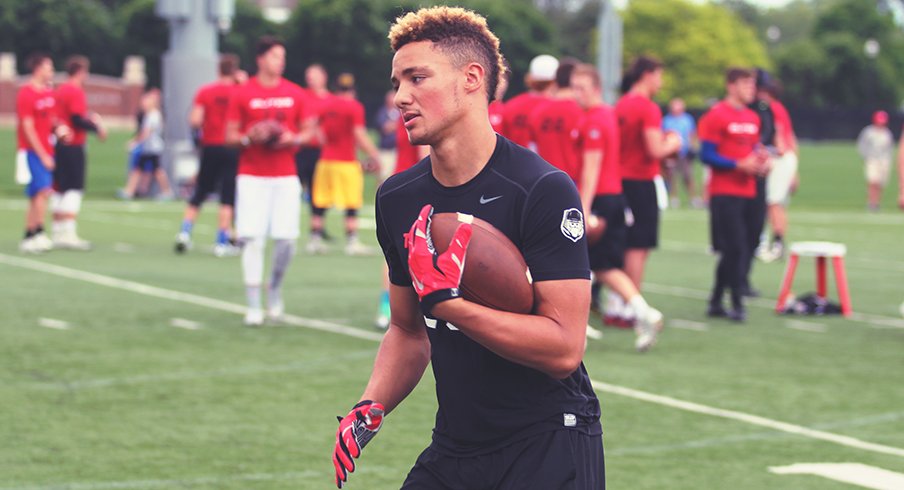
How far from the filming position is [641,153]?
12.8 metres

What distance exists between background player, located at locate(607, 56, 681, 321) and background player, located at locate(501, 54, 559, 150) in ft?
2.18

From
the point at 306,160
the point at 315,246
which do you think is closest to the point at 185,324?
the point at 315,246

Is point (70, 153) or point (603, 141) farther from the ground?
point (603, 141)

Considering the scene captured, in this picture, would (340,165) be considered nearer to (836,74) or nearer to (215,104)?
(215,104)

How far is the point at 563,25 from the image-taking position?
409 feet

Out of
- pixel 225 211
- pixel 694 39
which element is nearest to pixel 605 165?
pixel 225 211

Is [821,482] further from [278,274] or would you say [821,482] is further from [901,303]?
[901,303]

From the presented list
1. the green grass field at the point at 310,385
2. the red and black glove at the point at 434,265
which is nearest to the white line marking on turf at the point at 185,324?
the green grass field at the point at 310,385

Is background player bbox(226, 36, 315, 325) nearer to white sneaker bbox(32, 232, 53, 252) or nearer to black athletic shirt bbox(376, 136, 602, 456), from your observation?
white sneaker bbox(32, 232, 53, 252)

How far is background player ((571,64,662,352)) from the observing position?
440 inches

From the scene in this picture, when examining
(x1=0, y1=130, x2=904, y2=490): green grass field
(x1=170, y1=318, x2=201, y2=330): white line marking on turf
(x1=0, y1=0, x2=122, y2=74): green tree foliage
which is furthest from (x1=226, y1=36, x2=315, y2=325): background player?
(x1=0, y1=0, x2=122, y2=74): green tree foliage

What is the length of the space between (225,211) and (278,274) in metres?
6.01

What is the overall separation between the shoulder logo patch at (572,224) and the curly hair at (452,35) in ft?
1.39

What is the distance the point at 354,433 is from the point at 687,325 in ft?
29.3
